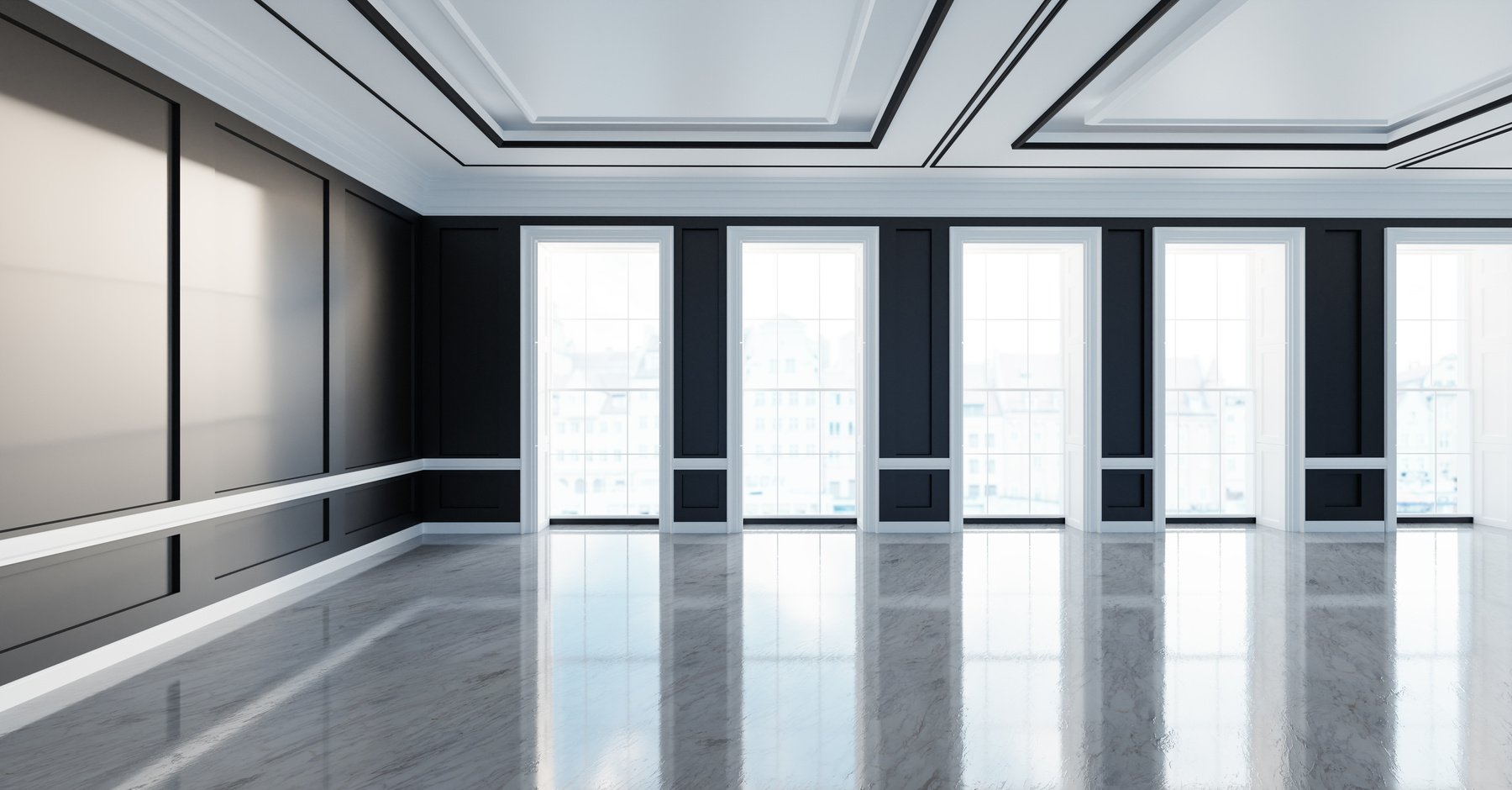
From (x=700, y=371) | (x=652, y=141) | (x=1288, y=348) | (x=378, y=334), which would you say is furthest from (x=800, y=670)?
(x=1288, y=348)

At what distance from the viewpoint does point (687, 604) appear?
4.65 m

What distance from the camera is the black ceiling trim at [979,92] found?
3947 millimetres

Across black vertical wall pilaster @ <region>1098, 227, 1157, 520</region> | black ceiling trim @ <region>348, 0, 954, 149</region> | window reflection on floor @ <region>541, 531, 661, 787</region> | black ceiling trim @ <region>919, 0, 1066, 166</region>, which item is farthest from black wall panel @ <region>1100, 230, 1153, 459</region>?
window reflection on floor @ <region>541, 531, 661, 787</region>

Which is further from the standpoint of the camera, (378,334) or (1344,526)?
(1344,526)

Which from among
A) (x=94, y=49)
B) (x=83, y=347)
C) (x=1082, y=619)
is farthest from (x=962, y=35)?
(x=83, y=347)

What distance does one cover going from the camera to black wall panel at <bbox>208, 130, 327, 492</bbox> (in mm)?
4336

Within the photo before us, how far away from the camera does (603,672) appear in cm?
351

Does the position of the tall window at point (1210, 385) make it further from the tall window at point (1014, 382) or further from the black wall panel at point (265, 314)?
the black wall panel at point (265, 314)

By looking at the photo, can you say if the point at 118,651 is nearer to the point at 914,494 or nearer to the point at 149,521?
the point at 149,521

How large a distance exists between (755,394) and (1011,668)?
4265 millimetres

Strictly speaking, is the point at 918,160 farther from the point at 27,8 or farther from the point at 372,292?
the point at 27,8

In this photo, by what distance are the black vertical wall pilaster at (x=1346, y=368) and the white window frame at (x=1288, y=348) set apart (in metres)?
0.10

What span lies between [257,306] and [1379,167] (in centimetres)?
885

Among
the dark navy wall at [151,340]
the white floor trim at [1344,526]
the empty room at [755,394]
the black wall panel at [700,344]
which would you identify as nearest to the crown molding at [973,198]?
the empty room at [755,394]
